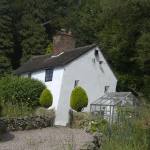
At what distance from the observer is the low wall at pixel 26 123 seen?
31.2m

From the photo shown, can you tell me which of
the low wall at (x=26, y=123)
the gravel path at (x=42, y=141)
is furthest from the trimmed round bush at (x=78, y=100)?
the gravel path at (x=42, y=141)

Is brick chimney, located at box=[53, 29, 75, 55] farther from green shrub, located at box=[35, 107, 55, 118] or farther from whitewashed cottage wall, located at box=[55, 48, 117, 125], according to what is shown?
green shrub, located at box=[35, 107, 55, 118]

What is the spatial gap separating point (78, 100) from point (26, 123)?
21.0 ft

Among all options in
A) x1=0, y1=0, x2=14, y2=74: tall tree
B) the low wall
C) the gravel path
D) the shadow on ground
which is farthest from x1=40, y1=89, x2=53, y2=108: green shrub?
x1=0, y1=0, x2=14, y2=74: tall tree

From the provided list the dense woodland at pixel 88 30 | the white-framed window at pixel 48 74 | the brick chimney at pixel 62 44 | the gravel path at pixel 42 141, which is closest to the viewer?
the gravel path at pixel 42 141

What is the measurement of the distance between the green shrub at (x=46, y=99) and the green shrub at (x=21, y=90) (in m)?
0.91

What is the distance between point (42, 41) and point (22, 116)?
32610mm

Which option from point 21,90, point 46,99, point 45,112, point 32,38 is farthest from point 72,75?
point 32,38

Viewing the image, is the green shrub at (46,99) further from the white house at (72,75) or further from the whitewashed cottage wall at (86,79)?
the whitewashed cottage wall at (86,79)

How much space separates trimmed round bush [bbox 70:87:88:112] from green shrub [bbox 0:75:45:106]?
3.14 m

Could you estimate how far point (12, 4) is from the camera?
69.9 meters

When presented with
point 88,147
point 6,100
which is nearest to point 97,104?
point 6,100

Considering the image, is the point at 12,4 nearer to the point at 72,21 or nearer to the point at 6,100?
the point at 72,21

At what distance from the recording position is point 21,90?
38.4 meters
